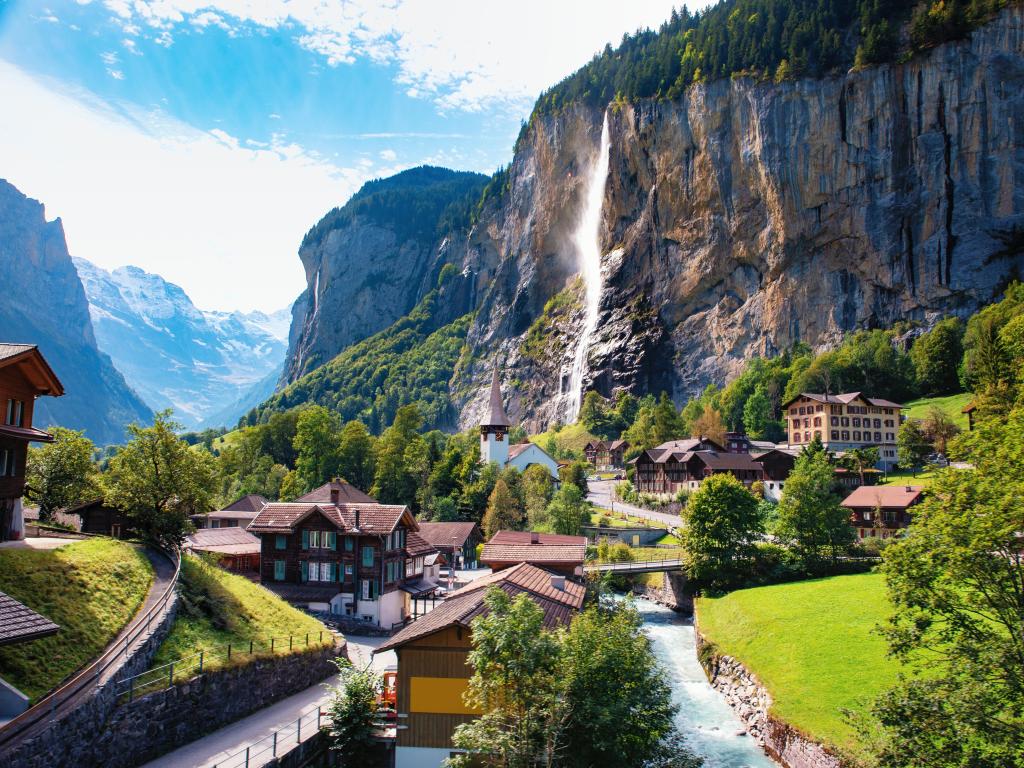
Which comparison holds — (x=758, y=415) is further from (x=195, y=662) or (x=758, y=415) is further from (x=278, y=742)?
(x=195, y=662)

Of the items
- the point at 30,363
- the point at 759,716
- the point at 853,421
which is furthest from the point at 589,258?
the point at 30,363

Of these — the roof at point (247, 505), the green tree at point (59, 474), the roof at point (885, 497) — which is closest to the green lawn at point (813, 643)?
the roof at point (885, 497)

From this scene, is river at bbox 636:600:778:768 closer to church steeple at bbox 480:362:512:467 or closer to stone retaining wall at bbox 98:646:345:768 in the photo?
stone retaining wall at bbox 98:646:345:768

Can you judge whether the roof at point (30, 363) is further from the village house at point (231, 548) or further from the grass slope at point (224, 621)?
the village house at point (231, 548)

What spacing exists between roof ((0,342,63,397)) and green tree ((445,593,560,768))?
20.4 m

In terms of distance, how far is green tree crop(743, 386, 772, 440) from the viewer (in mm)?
102000

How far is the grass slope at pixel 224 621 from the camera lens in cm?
2703

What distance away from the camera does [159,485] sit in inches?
1421

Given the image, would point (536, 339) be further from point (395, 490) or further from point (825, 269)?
point (395, 490)

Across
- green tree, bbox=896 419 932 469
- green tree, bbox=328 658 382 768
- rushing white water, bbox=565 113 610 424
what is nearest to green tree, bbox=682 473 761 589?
green tree, bbox=896 419 932 469

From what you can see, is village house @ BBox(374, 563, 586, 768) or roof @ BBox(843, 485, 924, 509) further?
roof @ BBox(843, 485, 924, 509)

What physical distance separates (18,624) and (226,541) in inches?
1587

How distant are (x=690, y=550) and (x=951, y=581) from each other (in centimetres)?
3483

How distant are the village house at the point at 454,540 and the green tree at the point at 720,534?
822 inches
